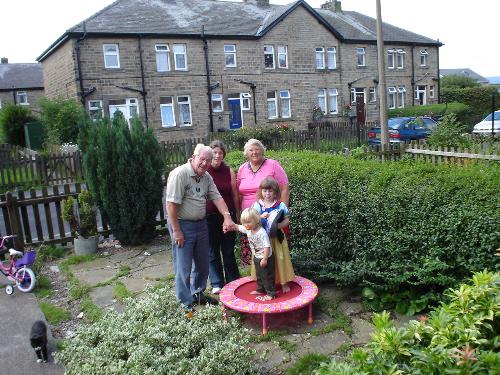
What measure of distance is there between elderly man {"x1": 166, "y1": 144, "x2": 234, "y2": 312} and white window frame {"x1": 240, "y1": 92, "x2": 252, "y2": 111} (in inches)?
939

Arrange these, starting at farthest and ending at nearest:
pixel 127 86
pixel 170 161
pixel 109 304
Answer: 1. pixel 127 86
2. pixel 170 161
3. pixel 109 304

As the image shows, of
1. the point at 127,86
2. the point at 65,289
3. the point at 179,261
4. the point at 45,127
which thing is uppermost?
the point at 127,86

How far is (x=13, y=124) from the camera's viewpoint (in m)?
25.2

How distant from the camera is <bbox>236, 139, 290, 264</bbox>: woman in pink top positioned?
5094 mm

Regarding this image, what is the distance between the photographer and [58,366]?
404 centimetres

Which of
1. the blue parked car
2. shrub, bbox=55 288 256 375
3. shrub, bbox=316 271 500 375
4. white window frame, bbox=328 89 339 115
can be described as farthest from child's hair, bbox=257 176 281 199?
white window frame, bbox=328 89 339 115

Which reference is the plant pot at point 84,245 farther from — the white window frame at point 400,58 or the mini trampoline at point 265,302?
the white window frame at point 400,58

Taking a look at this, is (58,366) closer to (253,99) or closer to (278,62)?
(253,99)

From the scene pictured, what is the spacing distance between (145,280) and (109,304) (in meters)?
0.80

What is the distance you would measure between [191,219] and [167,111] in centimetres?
2212

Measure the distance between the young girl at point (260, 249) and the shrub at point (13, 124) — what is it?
24320mm

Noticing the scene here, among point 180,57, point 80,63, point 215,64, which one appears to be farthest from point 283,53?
point 80,63

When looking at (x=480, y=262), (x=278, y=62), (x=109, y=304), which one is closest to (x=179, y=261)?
(x=109, y=304)

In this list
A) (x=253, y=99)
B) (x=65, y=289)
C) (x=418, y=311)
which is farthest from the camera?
(x=253, y=99)
